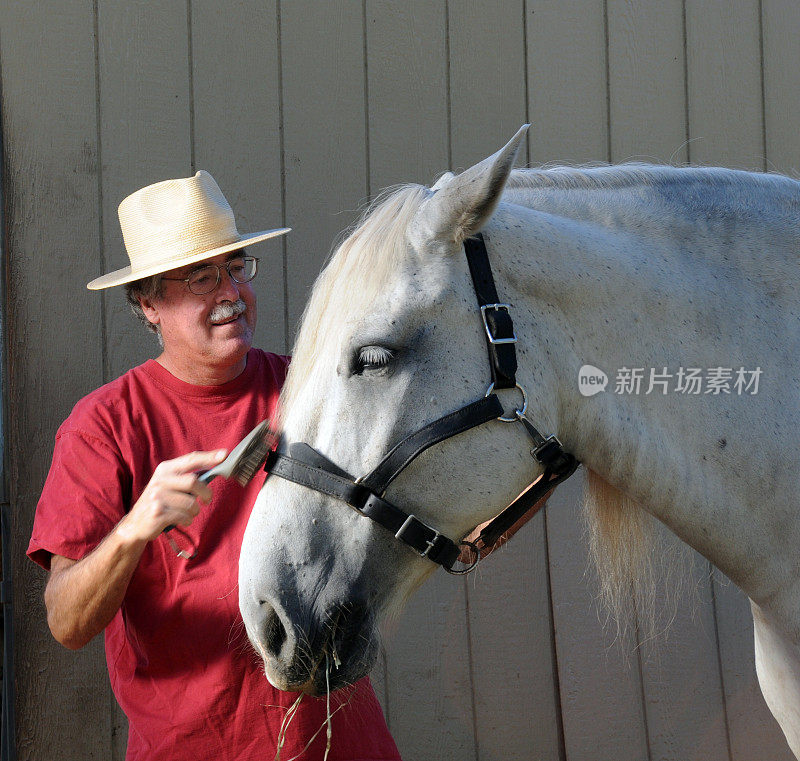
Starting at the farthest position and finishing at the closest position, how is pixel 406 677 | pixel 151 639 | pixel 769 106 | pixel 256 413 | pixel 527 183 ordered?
pixel 769 106 → pixel 406 677 → pixel 256 413 → pixel 151 639 → pixel 527 183

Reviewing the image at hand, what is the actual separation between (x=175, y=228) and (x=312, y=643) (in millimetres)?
947

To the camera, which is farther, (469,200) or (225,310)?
(225,310)

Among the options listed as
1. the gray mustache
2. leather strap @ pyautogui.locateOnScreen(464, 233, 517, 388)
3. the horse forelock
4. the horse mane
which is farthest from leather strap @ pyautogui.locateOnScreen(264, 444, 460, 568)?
the horse mane

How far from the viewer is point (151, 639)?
1.57m

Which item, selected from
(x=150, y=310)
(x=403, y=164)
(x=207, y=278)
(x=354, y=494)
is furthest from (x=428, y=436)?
(x=403, y=164)

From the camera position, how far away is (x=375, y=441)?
4.02 feet

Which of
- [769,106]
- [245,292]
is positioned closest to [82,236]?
[245,292]

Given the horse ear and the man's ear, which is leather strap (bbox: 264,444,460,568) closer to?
the horse ear

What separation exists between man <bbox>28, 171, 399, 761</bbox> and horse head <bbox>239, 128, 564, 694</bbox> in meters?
0.22

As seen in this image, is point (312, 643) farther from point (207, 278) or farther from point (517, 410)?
point (207, 278)

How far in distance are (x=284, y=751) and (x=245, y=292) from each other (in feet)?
3.16

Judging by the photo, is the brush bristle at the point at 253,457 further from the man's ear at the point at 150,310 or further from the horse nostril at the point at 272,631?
the man's ear at the point at 150,310

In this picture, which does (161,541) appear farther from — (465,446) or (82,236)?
(82,236)

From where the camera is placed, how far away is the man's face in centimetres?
169
